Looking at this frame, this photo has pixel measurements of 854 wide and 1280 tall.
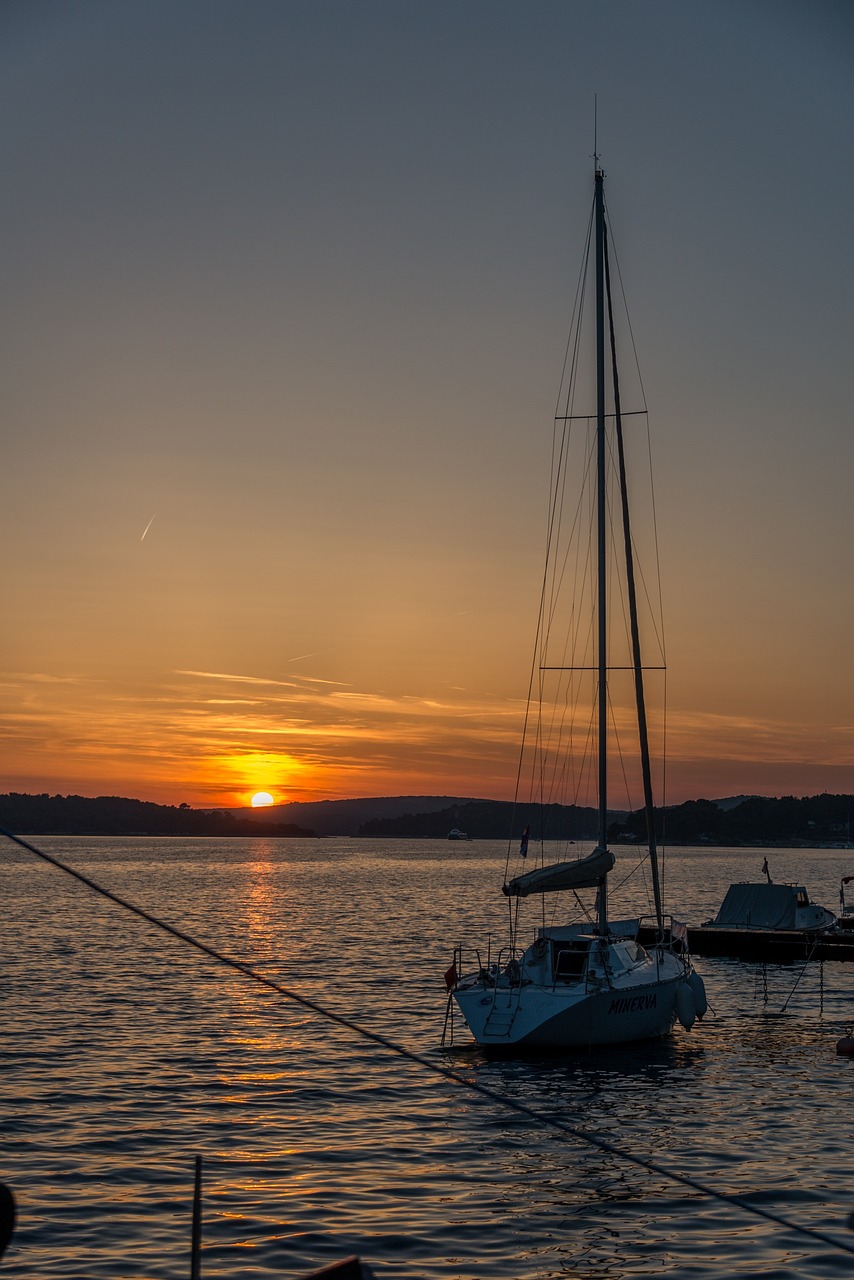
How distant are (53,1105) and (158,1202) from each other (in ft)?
24.4

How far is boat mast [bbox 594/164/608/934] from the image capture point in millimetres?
31391

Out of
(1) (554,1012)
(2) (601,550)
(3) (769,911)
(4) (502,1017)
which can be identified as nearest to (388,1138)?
(4) (502,1017)

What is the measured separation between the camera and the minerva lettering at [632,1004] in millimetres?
29016

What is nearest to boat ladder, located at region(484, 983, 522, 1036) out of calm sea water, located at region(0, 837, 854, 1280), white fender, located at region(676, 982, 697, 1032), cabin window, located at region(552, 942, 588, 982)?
calm sea water, located at region(0, 837, 854, 1280)

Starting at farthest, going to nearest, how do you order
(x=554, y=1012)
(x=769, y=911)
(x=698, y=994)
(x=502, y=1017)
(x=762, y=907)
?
(x=762, y=907)
(x=769, y=911)
(x=698, y=994)
(x=502, y=1017)
(x=554, y=1012)

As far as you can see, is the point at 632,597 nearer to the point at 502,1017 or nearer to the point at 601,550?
the point at 601,550

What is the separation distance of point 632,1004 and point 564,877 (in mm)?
3580

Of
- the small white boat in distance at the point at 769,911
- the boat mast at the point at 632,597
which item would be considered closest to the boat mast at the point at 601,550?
the boat mast at the point at 632,597

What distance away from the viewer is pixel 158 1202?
17750 mm

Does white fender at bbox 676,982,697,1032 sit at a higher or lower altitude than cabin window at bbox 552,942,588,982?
lower

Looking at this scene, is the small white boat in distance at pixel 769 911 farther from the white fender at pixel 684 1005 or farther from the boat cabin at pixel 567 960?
the boat cabin at pixel 567 960

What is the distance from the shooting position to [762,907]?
5956 centimetres

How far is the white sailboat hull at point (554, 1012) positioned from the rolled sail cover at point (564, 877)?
235cm

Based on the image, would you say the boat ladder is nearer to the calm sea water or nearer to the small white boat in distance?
the calm sea water
